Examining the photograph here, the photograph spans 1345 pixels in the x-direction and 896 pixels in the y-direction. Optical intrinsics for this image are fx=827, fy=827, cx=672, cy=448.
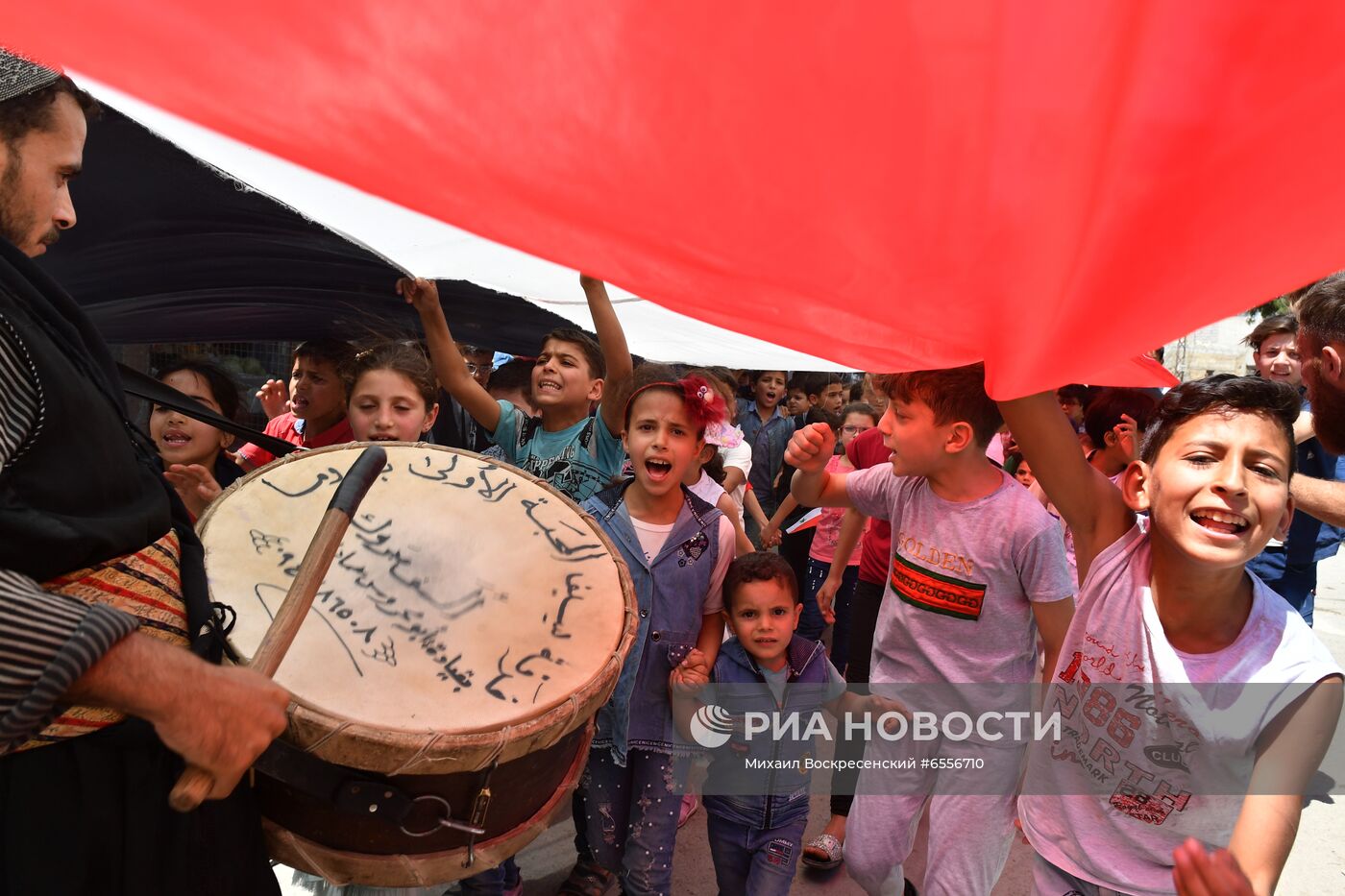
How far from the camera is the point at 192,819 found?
116 cm

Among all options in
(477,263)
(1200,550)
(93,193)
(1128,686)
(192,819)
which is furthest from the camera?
(477,263)

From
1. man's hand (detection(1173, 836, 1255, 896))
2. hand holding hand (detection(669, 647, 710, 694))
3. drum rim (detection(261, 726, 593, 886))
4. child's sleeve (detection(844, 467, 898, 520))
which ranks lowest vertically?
drum rim (detection(261, 726, 593, 886))

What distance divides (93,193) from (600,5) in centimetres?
220

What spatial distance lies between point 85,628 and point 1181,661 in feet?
5.44

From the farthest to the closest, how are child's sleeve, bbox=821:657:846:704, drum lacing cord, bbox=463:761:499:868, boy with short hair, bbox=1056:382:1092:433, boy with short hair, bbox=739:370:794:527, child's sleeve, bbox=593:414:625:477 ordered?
1. boy with short hair, bbox=739:370:794:527
2. boy with short hair, bbox=1056:382:1092:433
3. child's sleeve, bbox=593:414:625:477
4. child's sleeve, bbox=821:657:846:704
5. drum lacing cord, bbox=463:761:499:868

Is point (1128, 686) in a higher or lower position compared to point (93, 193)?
lower

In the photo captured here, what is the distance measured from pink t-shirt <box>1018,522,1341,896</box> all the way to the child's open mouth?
0.18 m

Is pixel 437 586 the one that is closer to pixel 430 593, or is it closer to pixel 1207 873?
pixel 430 593

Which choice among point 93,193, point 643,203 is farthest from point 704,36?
point 93,193

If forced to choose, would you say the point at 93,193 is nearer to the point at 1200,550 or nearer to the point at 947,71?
the point at 947,71

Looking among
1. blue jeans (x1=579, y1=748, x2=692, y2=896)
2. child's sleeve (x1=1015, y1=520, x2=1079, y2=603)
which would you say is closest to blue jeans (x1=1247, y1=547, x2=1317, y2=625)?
child's sleeve (x1=1015, y1=520, x2=1079, y2=603)

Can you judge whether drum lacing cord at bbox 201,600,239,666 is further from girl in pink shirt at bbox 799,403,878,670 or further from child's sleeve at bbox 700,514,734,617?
girl in pink shirt at bbox 799,403,878,670

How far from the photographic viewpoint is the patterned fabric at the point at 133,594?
1049mm

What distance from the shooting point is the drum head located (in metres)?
1.32
